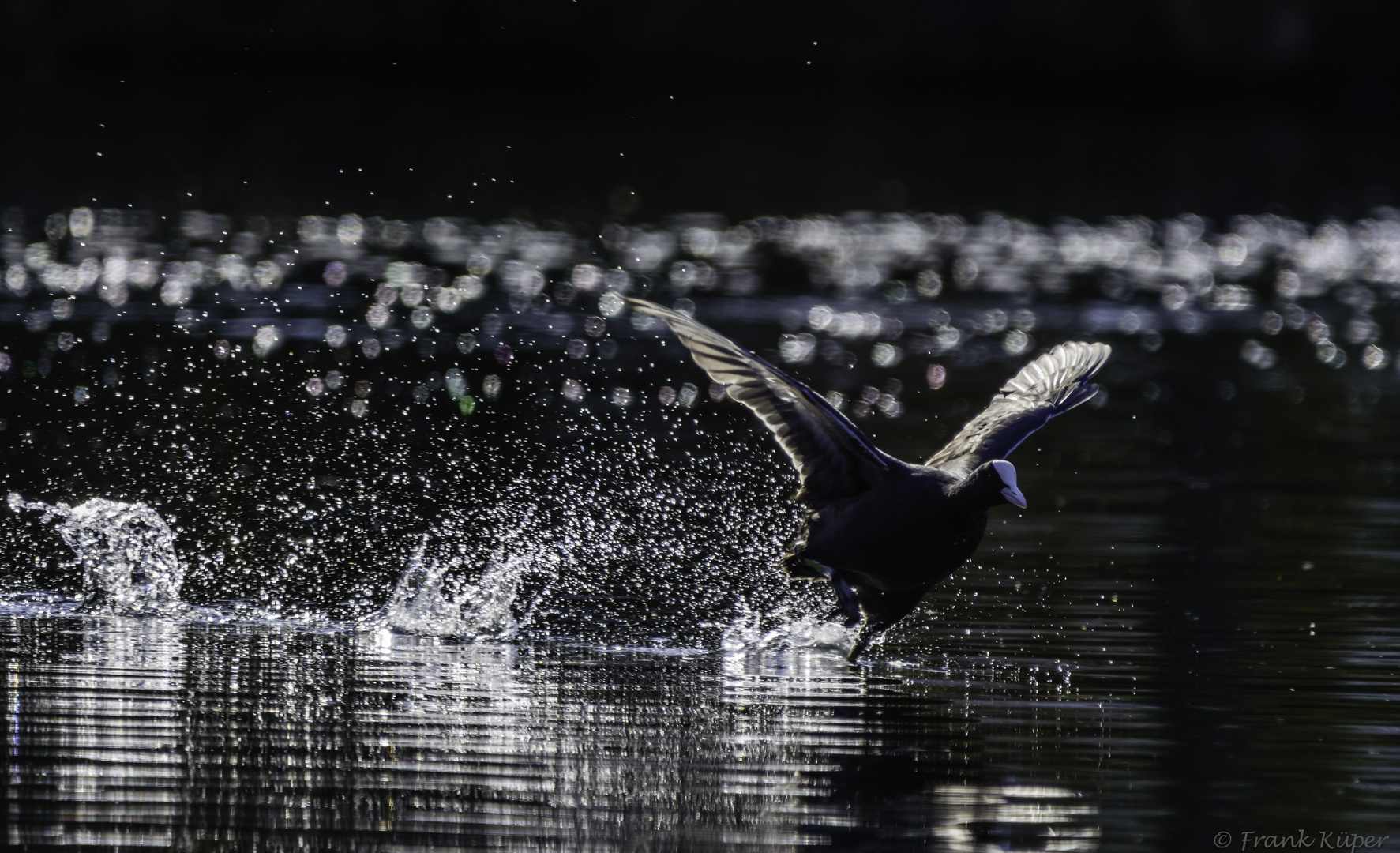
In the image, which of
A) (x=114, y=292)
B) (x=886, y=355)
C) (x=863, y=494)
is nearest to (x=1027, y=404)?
(x=863, y=494)

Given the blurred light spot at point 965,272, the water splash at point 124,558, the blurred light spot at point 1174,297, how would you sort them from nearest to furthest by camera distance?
the water splash at point 124,558 < the blurred light spot at point 1174,297 < the blurred light spot at point 965,272

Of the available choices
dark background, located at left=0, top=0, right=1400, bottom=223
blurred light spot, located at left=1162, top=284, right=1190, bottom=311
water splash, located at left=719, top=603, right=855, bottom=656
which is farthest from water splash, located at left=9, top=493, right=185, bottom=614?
dark background, located at left=0, top=0, right=1400, bottom=223

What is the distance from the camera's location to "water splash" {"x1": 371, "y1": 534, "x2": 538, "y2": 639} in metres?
9.35

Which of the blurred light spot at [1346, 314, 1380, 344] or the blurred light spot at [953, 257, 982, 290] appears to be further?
the blurred light spot at [953, 257, 982, 290]

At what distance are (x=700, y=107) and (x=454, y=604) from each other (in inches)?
2143

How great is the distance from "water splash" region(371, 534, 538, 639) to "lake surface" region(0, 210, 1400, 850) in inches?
1.1

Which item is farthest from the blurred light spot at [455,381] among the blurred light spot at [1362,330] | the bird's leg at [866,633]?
the blurred light spot at [1362,330]

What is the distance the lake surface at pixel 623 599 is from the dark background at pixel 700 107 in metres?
17.0

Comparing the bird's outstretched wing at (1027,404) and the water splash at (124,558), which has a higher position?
the bird's outstretched wing at (1027,404)

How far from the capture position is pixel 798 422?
29.3 ft

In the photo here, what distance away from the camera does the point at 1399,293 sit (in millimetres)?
28500

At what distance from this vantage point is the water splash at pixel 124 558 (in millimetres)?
9453

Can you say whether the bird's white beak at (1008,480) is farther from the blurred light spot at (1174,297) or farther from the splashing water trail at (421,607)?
the blurred light spot at (1174,297)

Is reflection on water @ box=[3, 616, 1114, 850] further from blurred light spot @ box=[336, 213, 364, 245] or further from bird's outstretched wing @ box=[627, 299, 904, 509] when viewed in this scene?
blurred light spot @ box=[336, 213, 364, 245]
